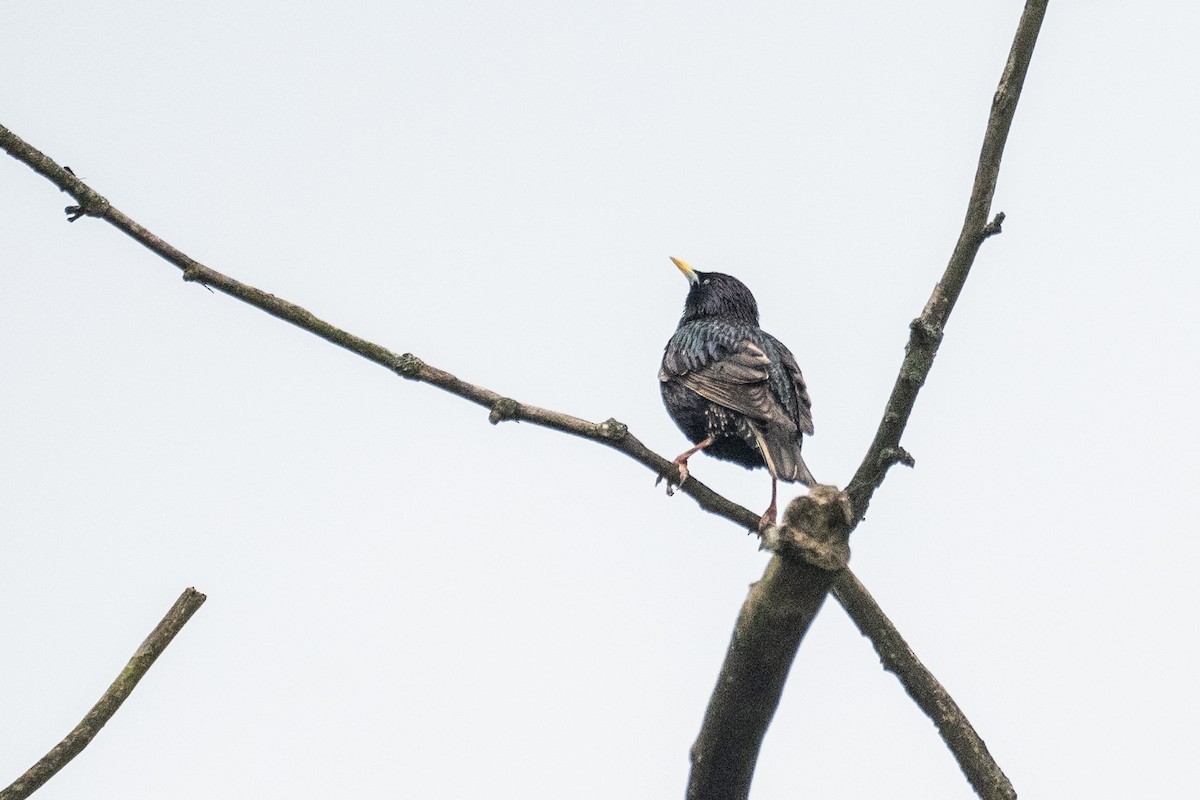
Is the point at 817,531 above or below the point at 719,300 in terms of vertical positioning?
below

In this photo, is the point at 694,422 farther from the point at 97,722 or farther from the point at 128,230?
the point at 97,722

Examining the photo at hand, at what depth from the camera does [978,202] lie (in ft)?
12.7

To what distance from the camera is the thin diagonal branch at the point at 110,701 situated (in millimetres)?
2949

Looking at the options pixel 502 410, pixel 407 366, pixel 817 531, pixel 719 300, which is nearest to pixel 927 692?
pixel 817 531

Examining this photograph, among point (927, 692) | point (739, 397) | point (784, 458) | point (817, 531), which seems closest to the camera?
point (817, 531)

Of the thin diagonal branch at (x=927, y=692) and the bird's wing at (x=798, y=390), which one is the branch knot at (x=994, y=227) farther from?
the bird's wing at (x=798, y=390)

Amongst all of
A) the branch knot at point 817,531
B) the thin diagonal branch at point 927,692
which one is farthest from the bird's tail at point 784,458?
the branch knot at point 817,531

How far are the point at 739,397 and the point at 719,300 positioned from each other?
69.0 inches

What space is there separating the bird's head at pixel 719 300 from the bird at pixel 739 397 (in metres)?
0.47

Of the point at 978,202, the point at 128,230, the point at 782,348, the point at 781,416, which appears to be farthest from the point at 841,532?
the point at 782,348

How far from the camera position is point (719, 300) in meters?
8.43

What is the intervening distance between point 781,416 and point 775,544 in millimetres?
3990

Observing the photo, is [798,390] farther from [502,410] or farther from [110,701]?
[110,701]

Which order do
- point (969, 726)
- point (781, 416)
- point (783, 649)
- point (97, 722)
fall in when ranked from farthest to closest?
point (781, 416), point (969, 726), point (97, 722), point (783, 649)
